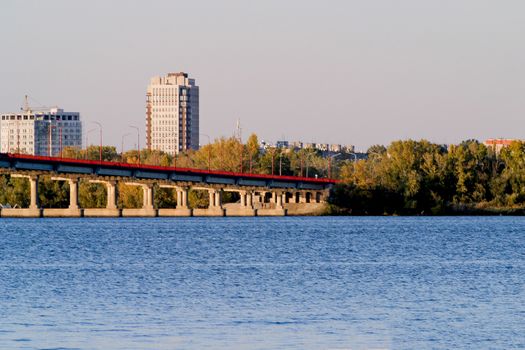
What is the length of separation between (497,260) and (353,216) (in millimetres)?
110943

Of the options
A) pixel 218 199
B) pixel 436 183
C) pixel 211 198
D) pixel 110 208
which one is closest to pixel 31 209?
pixel 110 208

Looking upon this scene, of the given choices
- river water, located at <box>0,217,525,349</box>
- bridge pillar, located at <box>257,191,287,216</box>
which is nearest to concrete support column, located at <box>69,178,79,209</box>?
bridge pillar, located at <box>257,191,287,216</box>

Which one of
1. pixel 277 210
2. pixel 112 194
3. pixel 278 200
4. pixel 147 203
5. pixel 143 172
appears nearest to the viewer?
pixel 143 172

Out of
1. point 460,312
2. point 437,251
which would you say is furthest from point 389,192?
point 460,312

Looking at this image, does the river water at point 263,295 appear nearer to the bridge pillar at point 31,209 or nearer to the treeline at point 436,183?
the bridge pillar at point 31,209

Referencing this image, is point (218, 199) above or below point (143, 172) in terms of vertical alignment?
below

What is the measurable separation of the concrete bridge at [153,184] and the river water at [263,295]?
69.9 meters

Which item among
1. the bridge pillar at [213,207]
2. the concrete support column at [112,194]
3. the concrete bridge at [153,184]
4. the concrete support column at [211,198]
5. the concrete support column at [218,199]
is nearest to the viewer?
the concrete bridge at [153,184]

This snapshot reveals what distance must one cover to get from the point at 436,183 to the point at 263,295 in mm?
128595

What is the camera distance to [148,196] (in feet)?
613

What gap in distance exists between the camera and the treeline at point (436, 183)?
7013 inches

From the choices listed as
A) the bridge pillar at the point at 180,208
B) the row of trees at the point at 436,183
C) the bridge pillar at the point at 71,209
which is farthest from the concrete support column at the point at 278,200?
the bridge pillar at the point at 71,209

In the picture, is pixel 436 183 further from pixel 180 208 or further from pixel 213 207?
pixel 180 208

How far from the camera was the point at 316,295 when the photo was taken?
52.2 m
